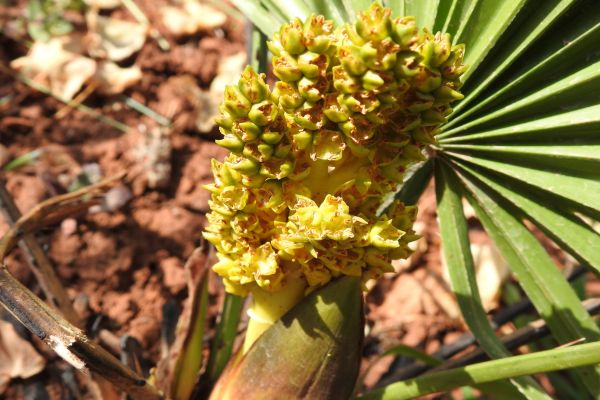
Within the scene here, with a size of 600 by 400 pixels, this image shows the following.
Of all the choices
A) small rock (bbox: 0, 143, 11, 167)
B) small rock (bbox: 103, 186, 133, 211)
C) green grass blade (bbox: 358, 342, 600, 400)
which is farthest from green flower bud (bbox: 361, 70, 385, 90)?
small rock (bbox: 0, 143, 11, 167)

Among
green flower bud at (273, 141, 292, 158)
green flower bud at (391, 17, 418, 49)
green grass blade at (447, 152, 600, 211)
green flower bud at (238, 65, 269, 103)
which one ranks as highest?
green flower bud at (391, 17, 418, 49)

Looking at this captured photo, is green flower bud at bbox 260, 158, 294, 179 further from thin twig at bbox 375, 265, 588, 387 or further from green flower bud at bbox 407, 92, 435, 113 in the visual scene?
thin twig at bbox 375, 265, 588, 387

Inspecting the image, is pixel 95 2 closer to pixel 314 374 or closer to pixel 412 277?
pixel 412 277

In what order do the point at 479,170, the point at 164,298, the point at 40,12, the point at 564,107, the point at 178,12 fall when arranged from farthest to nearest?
the point at 178,12, the point at 40,12, the point at 164,298, the point at 479,170, the point at 564,107

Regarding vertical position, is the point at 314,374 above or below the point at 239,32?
below

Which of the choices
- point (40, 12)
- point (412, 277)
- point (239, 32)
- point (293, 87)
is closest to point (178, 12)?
point (239, 32)

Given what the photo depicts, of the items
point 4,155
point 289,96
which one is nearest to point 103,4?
point 4,155

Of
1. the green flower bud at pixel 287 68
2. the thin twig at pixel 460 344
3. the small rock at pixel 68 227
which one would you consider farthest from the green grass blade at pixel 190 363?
the green flower bud at pixel 287 68
